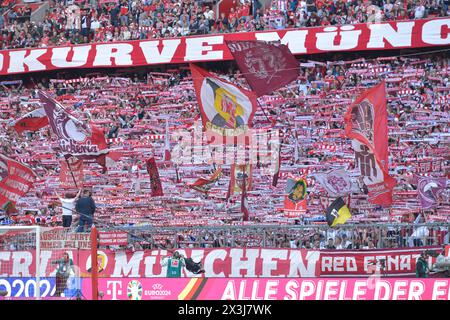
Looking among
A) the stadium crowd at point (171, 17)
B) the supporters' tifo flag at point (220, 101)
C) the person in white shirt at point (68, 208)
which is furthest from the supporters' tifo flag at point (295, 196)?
the stadium crowd at point (171, 17)

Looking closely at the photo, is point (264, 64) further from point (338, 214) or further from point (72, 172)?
point (72, 172)

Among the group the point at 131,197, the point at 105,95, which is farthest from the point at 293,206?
the point at 105,95

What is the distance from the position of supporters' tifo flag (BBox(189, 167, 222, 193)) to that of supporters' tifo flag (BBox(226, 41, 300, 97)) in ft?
16.2

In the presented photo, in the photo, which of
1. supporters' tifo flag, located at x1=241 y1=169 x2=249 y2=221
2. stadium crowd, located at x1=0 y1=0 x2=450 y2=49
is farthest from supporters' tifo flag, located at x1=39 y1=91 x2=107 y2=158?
stadium crowd, located at x1=0 y1=0 x2=450 y2=49

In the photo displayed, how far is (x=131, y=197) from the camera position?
2372 centimetres

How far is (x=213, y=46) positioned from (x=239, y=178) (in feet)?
17.6

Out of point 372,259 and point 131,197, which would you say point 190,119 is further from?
point 372,259

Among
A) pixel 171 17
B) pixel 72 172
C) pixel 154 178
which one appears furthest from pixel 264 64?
pixel 171 17

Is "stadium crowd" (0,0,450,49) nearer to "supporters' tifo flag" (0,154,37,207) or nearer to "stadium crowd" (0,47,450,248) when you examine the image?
"stadium crowd" (0,47,450,248)

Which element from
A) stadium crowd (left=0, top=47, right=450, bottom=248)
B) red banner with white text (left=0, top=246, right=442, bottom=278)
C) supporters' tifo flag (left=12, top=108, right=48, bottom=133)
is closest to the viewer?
red banner with white text (left=0, top=246, right=442, bottom=278)

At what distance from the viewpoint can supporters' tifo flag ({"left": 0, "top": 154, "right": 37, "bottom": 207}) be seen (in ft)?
68.3

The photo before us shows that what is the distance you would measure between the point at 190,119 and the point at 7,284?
1100 cm

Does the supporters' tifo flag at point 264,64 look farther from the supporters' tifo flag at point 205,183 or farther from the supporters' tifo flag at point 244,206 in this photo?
the supporters' tifo flag at point 205,183
